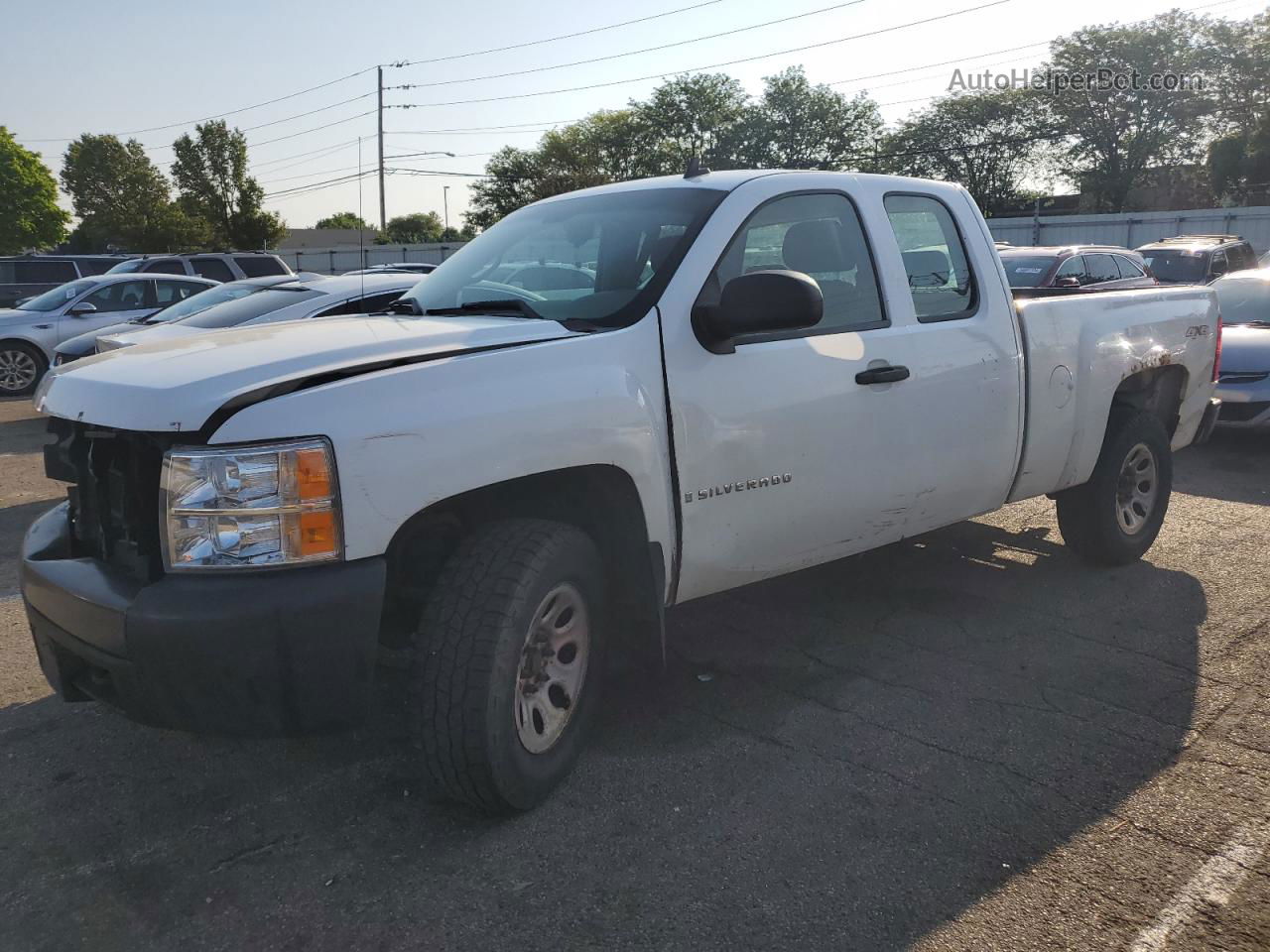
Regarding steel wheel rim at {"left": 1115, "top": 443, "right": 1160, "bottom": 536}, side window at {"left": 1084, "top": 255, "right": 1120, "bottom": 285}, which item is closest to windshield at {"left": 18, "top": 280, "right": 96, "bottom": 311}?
side window at {"left": 1084, "top": 255, "right": 1120, "bottom": 285}

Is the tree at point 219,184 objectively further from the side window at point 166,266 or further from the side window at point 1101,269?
the side window at point 1101,269

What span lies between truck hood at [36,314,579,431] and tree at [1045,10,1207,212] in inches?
2496

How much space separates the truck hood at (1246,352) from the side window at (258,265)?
1462 centimetres

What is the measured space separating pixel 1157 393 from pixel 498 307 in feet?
12.8

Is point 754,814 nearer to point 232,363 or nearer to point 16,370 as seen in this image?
point 232,363

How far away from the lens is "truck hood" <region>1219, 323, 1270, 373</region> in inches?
349

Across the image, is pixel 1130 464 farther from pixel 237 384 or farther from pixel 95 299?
pixel 95 299

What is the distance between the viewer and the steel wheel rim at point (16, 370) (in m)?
13.7

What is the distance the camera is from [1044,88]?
62531mm

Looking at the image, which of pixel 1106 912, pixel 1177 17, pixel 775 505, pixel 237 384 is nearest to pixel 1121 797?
pixel 1106 912

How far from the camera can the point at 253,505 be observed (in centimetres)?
258

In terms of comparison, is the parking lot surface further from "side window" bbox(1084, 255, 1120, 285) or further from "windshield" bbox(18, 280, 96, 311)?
"windshield" bbox(18, 280, 96, 311)

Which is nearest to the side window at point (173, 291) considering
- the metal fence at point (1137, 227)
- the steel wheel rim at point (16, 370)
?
the steel wheel rim at point (16, 370)

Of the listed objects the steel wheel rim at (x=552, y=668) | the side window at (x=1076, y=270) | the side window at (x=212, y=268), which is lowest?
the steel wheel rim at (x=552, y=668)
